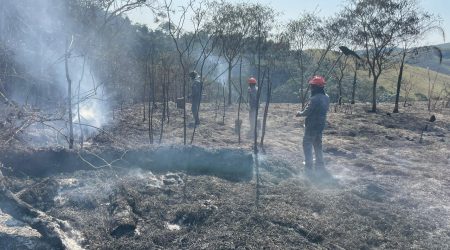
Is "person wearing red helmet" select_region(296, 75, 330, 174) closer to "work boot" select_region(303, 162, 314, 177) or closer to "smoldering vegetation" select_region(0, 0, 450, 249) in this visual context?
"work boot" select_region(303, 162, 314, 177)

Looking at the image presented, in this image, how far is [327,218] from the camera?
5.04 m

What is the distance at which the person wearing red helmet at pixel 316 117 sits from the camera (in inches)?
282

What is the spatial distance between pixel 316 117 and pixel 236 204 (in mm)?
2838

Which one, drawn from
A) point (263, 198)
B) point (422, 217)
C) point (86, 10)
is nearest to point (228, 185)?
point (263, 198)

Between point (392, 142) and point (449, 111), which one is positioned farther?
point (449, 111)

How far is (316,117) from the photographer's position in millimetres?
7277

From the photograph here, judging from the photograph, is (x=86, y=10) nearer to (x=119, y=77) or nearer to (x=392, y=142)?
(x=119, y=77)

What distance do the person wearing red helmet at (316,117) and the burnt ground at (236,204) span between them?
0.34m

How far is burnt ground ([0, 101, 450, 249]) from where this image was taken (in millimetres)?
4336

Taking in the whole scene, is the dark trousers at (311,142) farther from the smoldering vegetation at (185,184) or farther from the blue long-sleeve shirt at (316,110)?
the smoldering vegetation at (185,184)

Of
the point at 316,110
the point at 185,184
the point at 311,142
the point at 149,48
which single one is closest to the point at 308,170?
the point at 311,142

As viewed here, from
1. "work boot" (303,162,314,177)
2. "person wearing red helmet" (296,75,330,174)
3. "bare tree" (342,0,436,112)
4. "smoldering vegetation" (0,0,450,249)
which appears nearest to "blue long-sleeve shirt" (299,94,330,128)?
"person wearing red helmet" (296,75,330,174)

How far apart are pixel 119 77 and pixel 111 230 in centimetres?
1323

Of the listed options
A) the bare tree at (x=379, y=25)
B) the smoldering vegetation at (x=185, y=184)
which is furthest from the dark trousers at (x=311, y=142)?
the bare tree at (x=379, y=25)
